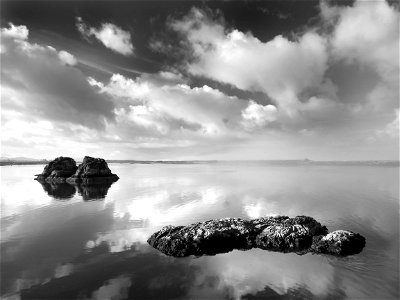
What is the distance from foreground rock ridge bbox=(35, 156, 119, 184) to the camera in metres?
67.0

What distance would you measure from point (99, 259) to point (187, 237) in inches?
241

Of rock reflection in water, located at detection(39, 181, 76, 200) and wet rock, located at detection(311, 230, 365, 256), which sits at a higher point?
rock reflection in water, located at detection(39, 181, 76, 200)

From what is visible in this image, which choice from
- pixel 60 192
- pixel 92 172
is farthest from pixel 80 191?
pixel 92 172

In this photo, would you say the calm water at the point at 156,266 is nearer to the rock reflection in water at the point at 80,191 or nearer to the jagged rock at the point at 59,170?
the rock reflection in water at the point at 80,191

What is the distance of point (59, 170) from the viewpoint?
73812 millimetres

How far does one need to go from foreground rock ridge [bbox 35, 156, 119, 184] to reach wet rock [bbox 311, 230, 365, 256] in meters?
58.7

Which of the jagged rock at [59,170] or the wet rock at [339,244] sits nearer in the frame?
the wet rock at [339,244]

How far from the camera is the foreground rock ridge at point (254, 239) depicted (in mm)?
18531

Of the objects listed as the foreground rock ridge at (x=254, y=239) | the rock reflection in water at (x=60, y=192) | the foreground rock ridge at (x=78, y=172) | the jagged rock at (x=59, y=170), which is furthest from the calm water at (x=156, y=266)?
the jagged rock at (x=59, y=170)

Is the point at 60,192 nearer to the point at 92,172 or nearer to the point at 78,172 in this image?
the point at 92,172

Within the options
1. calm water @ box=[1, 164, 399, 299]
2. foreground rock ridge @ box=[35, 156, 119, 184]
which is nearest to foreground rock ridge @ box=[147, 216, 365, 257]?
calm water @ box=[1, 164, 399, 299]

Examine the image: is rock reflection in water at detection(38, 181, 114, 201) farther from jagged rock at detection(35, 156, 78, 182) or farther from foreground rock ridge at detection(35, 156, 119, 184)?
jagged rock at detection(35, 156, 78, 182)

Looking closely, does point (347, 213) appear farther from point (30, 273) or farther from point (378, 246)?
point (30, 273)

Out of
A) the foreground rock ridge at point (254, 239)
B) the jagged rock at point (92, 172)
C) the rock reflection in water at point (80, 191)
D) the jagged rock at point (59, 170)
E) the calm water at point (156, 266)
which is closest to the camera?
the calm water at point (156, 266)
